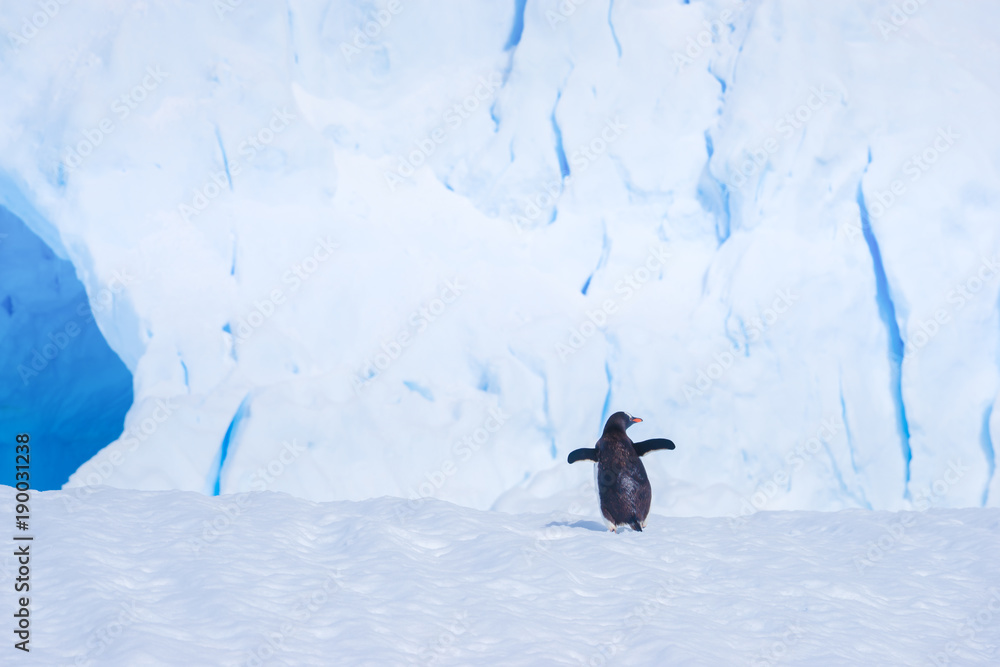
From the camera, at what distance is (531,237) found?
744 centimetres

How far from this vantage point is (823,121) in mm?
6973

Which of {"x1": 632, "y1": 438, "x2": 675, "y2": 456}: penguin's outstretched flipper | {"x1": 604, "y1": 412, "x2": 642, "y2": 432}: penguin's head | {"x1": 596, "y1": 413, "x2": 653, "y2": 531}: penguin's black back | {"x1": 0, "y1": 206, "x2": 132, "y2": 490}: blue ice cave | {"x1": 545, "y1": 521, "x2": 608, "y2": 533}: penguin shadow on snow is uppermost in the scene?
{"x1": 0, "y1": 206, "x2": 132, "y2": 490}: blue ice cave

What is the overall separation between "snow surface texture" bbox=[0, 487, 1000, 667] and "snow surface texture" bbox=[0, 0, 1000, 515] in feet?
7.29

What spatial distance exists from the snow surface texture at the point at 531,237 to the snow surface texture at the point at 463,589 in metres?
2.22

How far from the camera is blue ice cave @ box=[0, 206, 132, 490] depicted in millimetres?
8578

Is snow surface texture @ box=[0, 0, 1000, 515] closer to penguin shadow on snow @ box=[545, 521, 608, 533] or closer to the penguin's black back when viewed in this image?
penguin shadow on snow @ box=[545, 521, 608, 533]

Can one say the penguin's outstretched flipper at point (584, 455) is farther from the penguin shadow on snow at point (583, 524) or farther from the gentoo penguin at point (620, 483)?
the penguin shadow on snow at point (583, 524)

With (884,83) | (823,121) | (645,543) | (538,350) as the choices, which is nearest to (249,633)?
(645,543)

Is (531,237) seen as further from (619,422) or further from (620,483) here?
(620,483)

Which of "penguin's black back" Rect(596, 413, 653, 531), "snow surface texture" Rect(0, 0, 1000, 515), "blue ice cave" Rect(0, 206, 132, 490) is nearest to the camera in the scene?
"penguin's black back" Rect(596, 413, 653, 531)

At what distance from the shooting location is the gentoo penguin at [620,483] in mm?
3902

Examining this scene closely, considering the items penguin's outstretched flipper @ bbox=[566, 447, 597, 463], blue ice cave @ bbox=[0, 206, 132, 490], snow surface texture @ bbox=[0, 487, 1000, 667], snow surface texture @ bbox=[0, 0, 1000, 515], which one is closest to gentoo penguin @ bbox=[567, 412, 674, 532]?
penguin's outstretched flipper @ bbox=[566, 447, 597, 463]

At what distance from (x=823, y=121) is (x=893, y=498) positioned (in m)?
3.44

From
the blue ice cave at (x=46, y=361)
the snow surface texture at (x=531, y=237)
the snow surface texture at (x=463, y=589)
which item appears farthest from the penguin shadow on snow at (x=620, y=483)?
the blue ice cave at (x=46, y=361)
